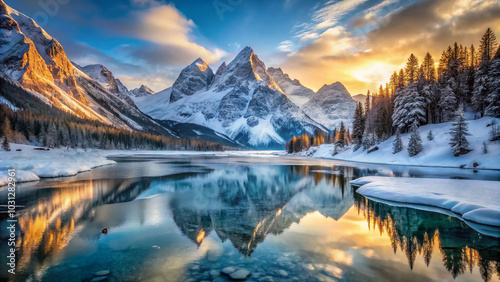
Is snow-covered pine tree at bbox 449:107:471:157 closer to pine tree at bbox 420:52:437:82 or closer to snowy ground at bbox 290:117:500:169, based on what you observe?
snowy ground at bbox 290:117:500:169

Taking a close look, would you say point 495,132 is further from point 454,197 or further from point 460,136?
point 454,197

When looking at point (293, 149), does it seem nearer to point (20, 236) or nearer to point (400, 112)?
point (400, 112)

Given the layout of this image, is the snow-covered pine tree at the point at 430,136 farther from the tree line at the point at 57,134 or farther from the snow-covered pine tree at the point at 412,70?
the tree line at the point at 57,134

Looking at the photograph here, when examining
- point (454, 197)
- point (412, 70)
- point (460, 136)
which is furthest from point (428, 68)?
point (454, 197)

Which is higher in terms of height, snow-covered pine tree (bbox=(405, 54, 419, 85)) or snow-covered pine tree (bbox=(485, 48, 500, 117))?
snow-covered pine tree (bbox=(405, 54, 419, 85))

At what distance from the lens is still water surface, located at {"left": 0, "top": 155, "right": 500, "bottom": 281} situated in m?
8.30

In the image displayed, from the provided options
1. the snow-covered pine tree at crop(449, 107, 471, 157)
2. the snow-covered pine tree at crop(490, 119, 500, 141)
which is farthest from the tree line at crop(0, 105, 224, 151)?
the snow-covered pine tree at crop(490, 119, 500, 141)

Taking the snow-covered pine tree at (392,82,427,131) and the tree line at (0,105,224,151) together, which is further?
the tree line at (0,105,224,151)

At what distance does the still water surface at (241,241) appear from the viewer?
8.30 metres

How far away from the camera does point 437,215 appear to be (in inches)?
629

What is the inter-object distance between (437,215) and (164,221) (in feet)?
57.8

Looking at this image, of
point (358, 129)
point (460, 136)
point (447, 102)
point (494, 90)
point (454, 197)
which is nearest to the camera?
point (454, 197)

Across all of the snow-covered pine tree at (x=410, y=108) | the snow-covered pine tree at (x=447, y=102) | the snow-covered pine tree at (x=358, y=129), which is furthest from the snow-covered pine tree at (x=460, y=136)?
the snow-covered pine tree at (x=358, y=129)

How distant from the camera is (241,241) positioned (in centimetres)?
1152
